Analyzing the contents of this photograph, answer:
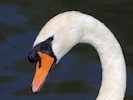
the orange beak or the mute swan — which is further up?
the mute swan

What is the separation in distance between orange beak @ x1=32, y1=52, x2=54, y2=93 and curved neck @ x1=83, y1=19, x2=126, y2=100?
0.35 m

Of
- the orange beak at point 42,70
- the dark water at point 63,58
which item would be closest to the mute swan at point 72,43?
the orange beak at point 42,70

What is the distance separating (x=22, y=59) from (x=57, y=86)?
0.72 metres

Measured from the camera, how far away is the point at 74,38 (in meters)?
5.38

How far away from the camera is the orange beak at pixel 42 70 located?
532cm

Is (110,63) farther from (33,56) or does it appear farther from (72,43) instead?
(33,56)

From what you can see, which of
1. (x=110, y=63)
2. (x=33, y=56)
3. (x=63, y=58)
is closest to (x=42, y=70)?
(x=33, y=56)

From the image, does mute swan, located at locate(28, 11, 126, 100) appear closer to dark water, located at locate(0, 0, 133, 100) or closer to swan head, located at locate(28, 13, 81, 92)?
swan head, located at locate(28, 13, 81, 92)

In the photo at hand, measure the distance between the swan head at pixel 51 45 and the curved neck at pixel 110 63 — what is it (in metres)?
0.16

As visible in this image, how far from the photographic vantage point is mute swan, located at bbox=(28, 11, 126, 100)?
523 cm

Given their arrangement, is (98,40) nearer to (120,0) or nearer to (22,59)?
(22,59)

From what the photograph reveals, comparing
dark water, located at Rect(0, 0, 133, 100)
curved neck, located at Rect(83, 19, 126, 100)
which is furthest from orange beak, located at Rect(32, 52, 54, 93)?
dark water, located at Rect(0, 0, 133, 100)

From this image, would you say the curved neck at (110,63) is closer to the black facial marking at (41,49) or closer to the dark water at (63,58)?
the black facial marking at (41,49)

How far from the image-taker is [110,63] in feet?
18.3
